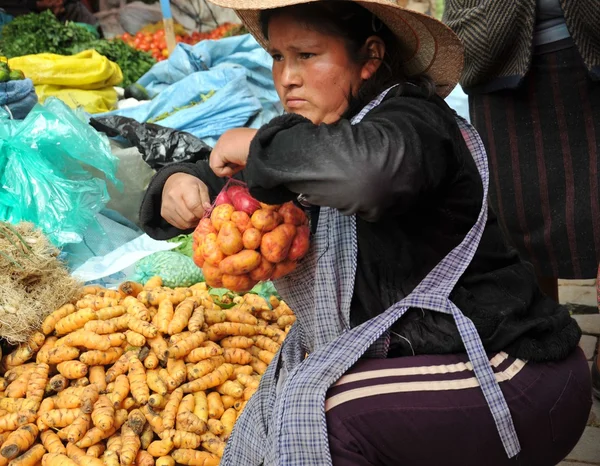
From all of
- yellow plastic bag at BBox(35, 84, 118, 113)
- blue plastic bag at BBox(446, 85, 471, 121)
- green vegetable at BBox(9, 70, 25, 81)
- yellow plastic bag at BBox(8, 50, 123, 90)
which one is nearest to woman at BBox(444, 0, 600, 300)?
blue plastic bag at BBox(446, 85, 471, 121)

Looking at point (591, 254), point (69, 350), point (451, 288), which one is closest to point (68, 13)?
point (69, 350)

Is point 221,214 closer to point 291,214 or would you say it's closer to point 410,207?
point 291,214

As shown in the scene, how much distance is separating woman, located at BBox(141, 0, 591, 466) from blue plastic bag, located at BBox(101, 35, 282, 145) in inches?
138

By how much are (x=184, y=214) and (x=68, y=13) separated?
319 inches

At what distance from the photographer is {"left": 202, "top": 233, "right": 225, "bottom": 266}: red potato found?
162 centimetres

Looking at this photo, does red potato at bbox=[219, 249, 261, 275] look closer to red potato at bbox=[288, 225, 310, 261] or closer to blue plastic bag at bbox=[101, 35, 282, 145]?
red potato at bbox=[288, 225, 310, 261]

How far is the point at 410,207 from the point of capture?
1.51 m

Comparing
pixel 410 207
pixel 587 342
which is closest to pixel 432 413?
pixel 410 207

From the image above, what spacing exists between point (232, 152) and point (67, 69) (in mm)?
4555

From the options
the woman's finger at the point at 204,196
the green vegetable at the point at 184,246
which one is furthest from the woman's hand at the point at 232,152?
the green vegetable at the point at 184,246

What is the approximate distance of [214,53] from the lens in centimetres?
639

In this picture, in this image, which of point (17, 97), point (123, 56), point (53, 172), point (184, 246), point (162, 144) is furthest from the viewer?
point (123, 56)

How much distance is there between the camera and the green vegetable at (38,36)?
6902 millimetres

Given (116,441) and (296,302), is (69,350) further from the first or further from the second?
(296,302)
